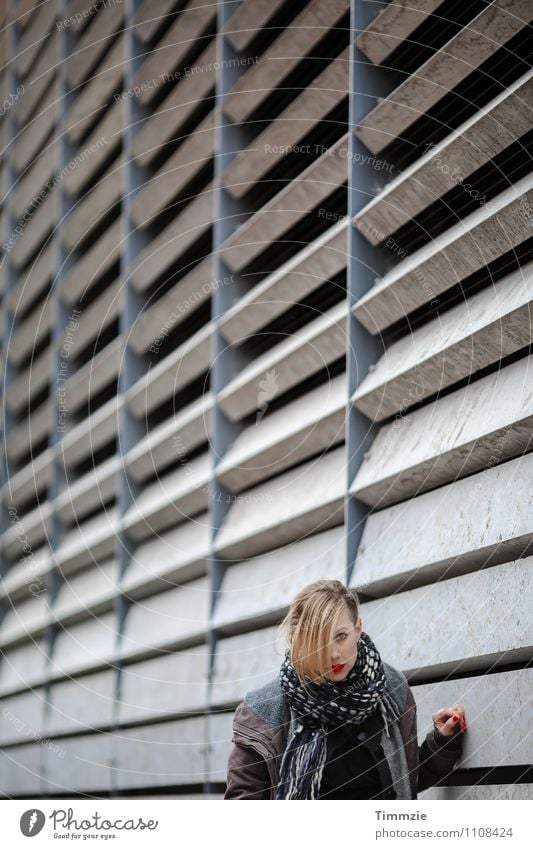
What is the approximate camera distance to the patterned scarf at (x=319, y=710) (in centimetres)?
369

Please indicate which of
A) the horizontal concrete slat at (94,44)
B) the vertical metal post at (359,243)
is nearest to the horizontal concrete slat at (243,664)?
the vertical metal post at (359,243)

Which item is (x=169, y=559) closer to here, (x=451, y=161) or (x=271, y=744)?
(x=451, y=161)

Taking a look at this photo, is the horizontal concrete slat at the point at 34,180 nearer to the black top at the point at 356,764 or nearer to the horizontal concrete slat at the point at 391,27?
the horizontal concrete slat at the point at 391,27

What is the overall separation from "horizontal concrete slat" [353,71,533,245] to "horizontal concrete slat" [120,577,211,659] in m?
2.72

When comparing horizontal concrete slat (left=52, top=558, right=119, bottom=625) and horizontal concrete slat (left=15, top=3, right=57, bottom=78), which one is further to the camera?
horizontal concrete slat (left=15, top=3, right=57, bottom=78)

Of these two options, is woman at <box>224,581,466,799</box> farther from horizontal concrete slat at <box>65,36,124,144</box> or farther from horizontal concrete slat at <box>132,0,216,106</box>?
horizontal concrete slat at <box>65,36,124,144</box>

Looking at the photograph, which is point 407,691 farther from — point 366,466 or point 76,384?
point 76,384

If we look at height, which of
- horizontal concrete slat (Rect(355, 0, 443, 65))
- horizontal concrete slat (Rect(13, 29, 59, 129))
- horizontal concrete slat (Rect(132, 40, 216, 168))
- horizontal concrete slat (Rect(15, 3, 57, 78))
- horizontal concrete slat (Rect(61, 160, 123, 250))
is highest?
horizontal concrete slat (Rect(15, 3, 57, 78))

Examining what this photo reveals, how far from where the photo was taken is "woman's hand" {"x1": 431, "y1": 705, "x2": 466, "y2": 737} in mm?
4039

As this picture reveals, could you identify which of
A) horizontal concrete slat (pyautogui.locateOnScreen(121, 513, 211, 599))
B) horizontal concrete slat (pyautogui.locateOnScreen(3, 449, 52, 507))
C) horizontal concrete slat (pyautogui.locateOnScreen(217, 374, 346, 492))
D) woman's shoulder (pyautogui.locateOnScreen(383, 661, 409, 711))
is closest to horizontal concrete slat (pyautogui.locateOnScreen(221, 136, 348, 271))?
horizontal concrete slat (pyautogui.locateOnScreen(217, 374, 346, 492))

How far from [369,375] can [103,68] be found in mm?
5481

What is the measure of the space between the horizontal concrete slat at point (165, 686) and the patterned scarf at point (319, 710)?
9.58ft

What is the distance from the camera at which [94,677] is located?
8438 millimetres

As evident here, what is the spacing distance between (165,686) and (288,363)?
2.36 meters
